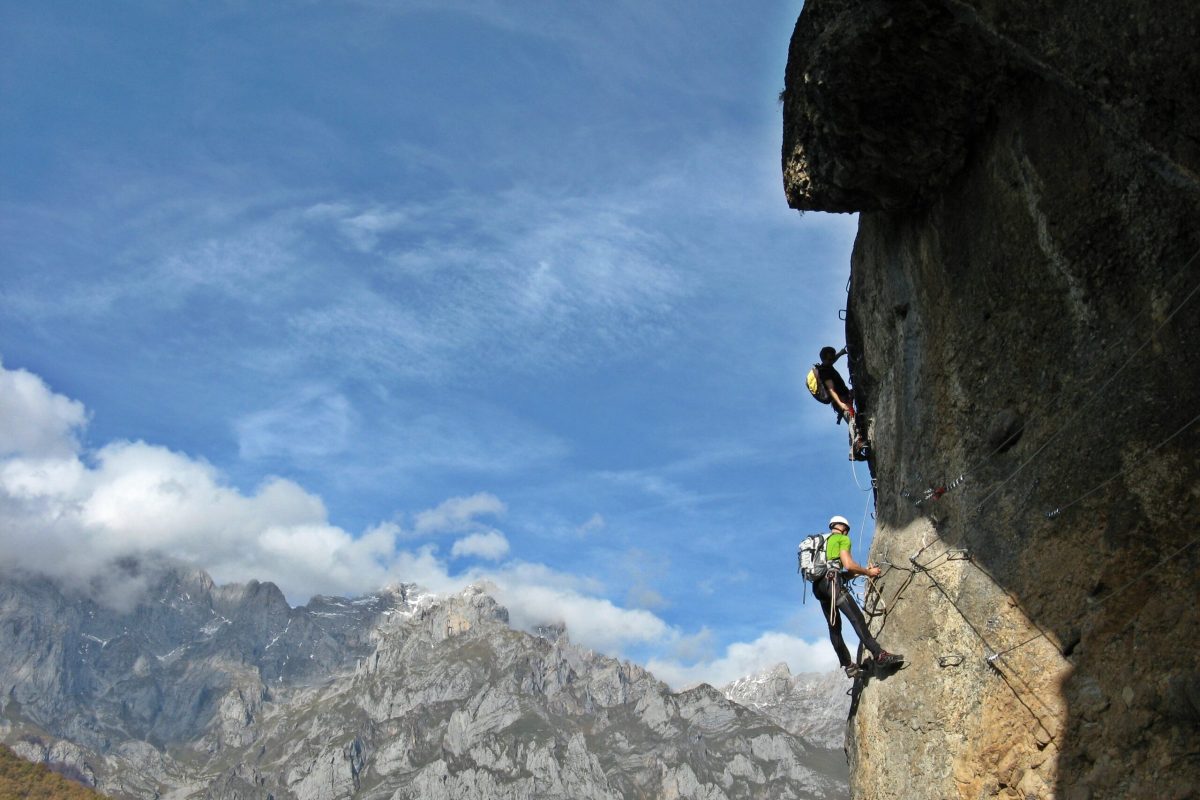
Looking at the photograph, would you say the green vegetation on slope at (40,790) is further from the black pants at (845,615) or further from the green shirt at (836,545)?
the green shirt at (836,545)

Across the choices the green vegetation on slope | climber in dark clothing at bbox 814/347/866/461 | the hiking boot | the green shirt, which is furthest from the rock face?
the green vegetation on slope

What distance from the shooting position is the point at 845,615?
1706 centimetres

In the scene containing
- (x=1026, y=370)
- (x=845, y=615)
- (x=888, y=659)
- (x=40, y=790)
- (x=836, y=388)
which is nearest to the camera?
(x=1026, y=370)

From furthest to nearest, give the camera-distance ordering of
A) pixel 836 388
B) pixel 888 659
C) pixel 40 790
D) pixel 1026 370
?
pixel 40 790 → pixel 836 388 → pixel 888 659 → pixel 1026 370

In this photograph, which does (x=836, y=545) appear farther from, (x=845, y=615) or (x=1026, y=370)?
(x=1026, y=370)

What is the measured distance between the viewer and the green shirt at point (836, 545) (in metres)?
17.3

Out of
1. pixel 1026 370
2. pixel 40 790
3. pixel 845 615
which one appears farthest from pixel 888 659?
pixel 40 790

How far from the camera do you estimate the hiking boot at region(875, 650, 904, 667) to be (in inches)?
629

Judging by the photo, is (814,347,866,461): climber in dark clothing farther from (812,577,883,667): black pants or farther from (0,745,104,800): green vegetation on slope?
(0,745,104,800): green vegetation on slope

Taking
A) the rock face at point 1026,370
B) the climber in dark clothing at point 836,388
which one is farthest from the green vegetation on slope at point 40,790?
the rock face at point 1026,370

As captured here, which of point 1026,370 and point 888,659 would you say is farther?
point 888,659

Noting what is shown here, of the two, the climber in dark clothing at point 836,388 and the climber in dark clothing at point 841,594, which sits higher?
the climber in dark clothing at point 836,388

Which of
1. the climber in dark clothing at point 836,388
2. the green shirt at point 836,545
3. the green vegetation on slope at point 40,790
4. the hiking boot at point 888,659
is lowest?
the hiking boot at point 888,659

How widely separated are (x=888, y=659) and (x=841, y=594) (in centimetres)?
144
